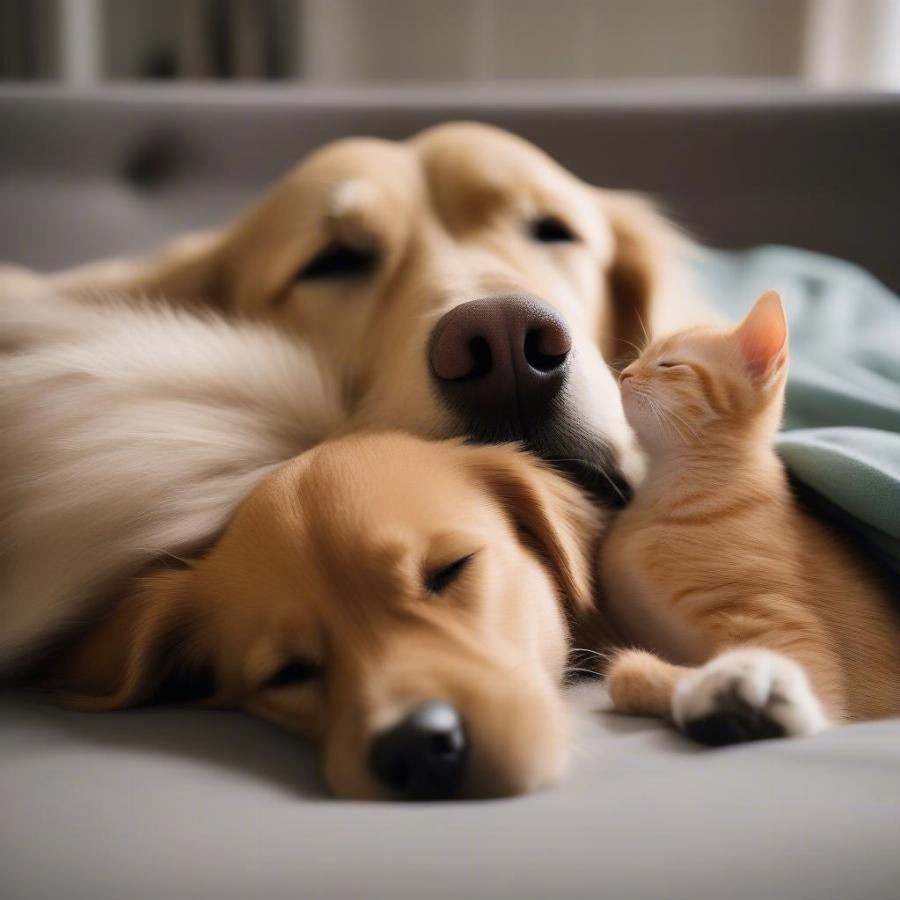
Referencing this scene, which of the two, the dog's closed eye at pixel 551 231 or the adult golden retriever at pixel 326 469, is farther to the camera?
the dog's closed eye at pixel 551 231

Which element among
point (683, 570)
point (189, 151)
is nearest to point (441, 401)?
point (683, 570)

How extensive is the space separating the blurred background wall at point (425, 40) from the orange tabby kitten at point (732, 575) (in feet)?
9.43

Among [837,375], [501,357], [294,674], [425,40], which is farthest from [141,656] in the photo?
[425,40]

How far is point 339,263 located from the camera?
1647mm

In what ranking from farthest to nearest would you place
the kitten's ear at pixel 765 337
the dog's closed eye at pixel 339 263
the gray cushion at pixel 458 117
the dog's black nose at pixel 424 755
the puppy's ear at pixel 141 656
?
the gray cushion at pixel 458 117 < the dog's closed eye at pixel 339 263 < the kitten's ear at pixel 765 337 < the puppy's ear at pixel 141 656 < the dog's black nose at pixel 424 755

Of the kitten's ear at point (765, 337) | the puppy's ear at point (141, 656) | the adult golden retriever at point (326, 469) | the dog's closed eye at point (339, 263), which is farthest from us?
the dog's closed eye at point (339, 263)

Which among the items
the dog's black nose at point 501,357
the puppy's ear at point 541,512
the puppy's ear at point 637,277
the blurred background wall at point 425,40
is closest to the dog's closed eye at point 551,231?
the puppy's ear at point 637,277

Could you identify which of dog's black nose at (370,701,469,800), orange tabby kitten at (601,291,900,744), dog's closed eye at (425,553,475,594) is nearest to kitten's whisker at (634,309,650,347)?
orange tabby kitten at (601,291,900,744)

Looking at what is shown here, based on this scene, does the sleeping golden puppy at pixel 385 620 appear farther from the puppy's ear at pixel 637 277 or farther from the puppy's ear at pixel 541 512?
the puppy's ear at pixel 637 277

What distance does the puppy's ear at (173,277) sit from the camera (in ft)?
5.80

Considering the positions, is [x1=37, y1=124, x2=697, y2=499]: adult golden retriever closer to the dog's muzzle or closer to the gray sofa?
the dog's muzzle

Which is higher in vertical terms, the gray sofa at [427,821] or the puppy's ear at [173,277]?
the puppy's ear at [173,277]

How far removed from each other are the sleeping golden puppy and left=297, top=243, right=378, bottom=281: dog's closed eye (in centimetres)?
56

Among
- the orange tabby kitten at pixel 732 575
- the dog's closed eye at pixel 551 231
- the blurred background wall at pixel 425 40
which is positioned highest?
the blurred background wall at pixel 425 40
